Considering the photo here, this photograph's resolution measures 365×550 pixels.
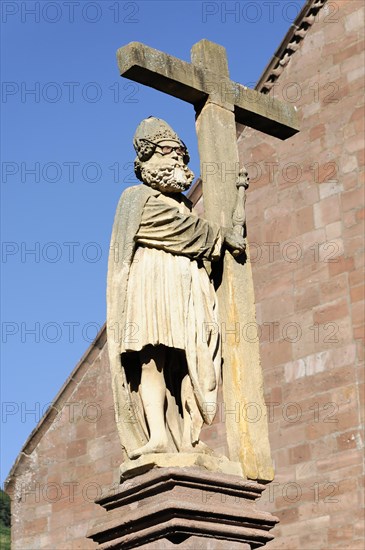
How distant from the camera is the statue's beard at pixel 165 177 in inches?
308

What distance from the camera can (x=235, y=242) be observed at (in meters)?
7.93

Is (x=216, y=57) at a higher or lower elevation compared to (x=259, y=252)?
lower

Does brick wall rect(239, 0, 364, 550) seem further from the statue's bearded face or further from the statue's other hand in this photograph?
the statue's bearded face

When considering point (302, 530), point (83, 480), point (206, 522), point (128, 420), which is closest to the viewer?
point (206, 522)

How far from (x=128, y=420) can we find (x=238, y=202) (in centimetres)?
171

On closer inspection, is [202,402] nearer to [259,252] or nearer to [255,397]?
[255,397]

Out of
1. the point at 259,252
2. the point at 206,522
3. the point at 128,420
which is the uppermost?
the point at 259,252

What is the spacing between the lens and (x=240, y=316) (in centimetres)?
782

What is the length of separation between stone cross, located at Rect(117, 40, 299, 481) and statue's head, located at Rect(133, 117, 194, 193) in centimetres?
30

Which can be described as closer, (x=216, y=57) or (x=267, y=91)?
(x=216, y=57)

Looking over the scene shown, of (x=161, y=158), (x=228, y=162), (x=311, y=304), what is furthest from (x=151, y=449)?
(x=311, y=304)

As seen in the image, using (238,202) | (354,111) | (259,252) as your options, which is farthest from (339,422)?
(238,202)

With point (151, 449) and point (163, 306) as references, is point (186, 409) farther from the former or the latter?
point (163, 306)

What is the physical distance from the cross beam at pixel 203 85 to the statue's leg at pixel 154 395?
181 centimetres
